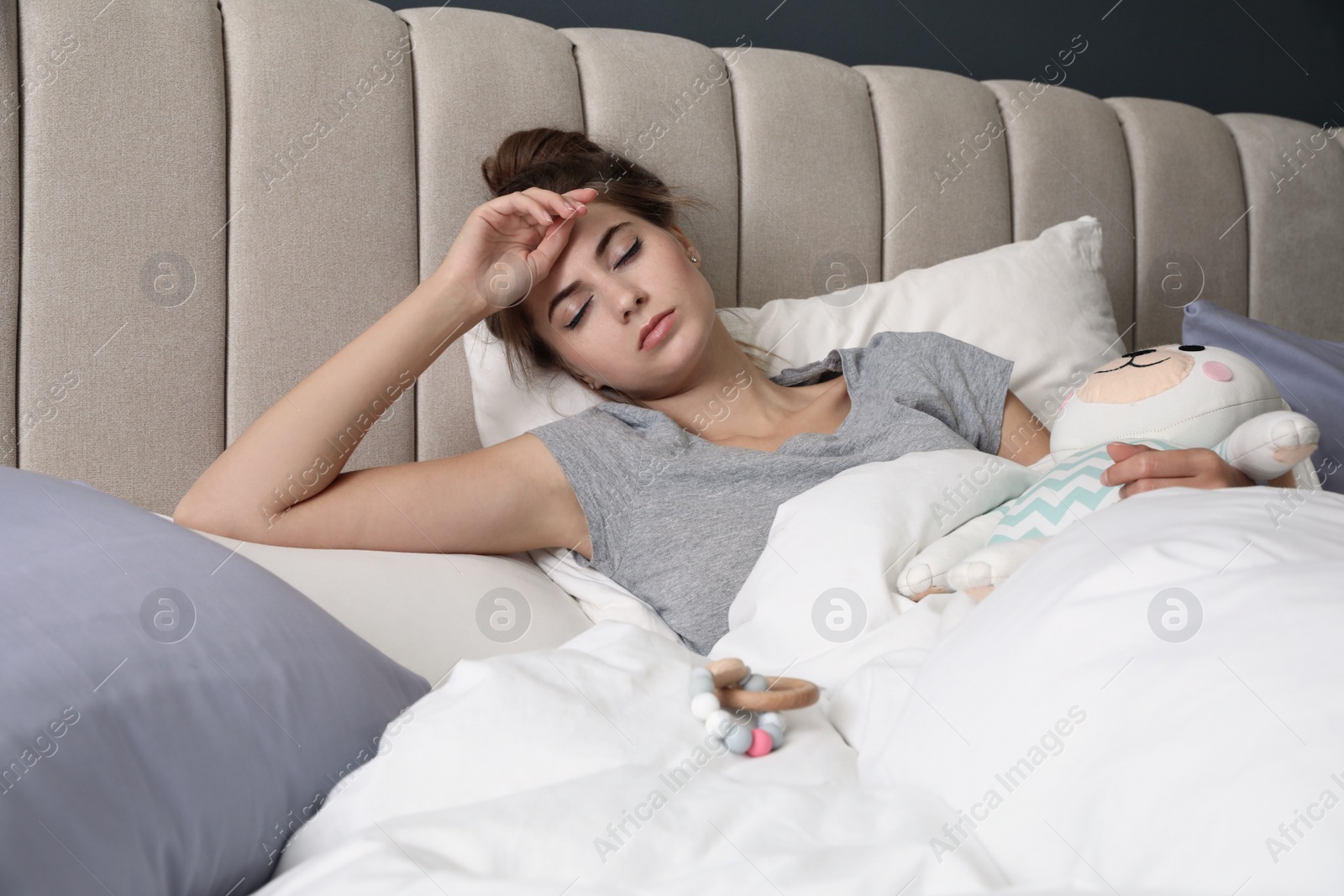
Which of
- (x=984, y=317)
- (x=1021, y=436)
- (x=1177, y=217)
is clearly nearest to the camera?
(x=1021, y=436)

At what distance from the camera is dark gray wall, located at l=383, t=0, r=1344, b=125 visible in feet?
5.66

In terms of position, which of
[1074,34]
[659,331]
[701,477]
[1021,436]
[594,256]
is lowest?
[1021,436]

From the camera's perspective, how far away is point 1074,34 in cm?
200

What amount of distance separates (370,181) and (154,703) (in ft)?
2.83

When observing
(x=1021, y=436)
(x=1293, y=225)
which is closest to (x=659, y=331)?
(x=1021, y=436)

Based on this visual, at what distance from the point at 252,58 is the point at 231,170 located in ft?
0.49

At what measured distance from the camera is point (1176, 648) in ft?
1.52

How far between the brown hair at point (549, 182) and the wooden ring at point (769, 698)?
2.22 ft

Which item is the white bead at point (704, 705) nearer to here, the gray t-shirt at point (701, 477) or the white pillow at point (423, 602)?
the white pillow at point (423, 602)

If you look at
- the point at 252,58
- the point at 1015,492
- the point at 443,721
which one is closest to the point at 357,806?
the point at 443,721

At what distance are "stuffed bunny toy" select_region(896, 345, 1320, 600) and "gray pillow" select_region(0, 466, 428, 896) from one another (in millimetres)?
493

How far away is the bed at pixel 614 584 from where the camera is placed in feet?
1.48

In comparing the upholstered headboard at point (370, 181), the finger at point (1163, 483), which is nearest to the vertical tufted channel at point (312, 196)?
the upholstered headboard at point (370, 181)

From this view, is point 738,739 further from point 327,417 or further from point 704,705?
point 327,417
